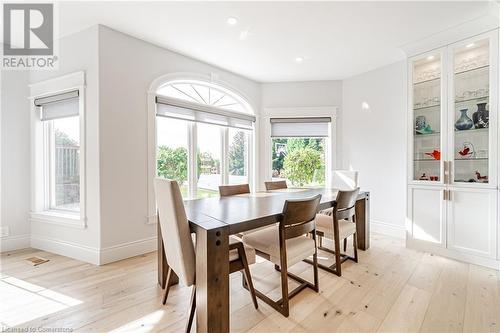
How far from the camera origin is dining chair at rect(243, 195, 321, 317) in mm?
1812

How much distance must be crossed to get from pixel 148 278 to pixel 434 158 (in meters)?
3.57

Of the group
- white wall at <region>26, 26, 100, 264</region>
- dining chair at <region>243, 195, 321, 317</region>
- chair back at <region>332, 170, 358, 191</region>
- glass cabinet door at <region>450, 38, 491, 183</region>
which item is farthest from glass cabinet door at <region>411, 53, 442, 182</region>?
white wall at <region>26, 26, 100, 264</region>

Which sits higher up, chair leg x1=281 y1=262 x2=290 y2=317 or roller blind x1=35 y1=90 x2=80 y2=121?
roller blind x1=35 y1=90 x2=80 y2=121

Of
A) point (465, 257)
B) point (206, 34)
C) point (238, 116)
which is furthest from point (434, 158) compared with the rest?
point (206, 34)

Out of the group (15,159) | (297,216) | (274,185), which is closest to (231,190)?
(274,185)

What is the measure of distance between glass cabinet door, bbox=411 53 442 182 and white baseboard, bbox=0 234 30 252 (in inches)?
204

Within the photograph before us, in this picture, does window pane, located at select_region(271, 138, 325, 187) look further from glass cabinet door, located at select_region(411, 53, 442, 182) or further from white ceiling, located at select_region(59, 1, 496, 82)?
glass cabinet door, located at select_region(411, 53, 442, 182)

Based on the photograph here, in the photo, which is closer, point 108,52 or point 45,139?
point 108,52

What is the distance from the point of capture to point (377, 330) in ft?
5.41

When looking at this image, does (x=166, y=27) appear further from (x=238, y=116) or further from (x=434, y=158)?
(x=434, y=158)

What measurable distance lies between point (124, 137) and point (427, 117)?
3.76 m

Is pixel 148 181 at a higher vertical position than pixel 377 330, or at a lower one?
higher

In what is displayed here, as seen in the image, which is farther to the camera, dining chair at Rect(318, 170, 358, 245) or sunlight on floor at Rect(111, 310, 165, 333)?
dining chair at Rect(318, 170, 358, 245)

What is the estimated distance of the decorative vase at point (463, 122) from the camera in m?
2.80
